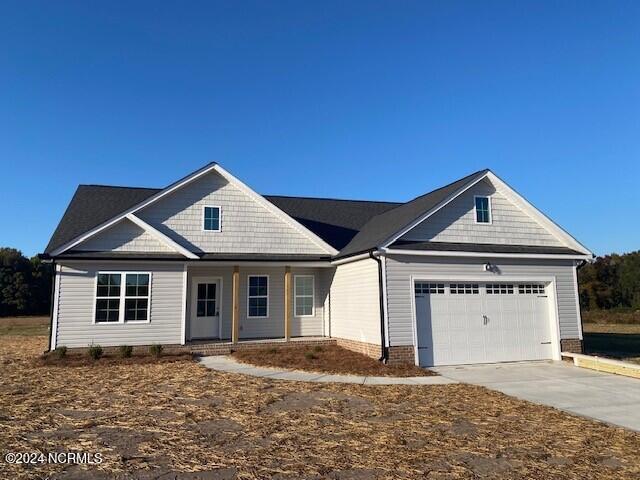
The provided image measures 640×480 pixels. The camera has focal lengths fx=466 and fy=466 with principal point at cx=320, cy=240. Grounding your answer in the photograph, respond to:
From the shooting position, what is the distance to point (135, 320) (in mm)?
14312

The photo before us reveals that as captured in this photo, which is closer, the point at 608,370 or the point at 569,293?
the point at 608,370

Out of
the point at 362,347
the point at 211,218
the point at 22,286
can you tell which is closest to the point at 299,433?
the point at 362,347

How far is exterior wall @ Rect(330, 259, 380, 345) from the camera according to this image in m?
13.2

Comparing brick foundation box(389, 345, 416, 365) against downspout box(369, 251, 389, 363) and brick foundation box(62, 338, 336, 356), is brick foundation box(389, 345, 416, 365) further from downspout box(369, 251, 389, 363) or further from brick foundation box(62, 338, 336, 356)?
brick foundation box(62, 338, 336, 356)

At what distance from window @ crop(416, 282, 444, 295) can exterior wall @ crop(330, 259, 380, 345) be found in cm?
122

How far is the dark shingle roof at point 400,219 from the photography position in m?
13.8

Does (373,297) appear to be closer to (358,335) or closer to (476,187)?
(358,335)

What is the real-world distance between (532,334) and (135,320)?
39.5ft

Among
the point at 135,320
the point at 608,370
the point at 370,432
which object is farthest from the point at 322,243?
the point at 370,432

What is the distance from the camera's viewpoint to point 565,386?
10227mm

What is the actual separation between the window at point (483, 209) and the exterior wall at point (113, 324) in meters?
9.53

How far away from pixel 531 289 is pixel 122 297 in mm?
12550

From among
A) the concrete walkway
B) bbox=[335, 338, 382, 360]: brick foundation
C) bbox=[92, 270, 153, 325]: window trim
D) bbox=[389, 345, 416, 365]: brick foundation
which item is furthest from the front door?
bbox=[389, 345, 416, 365]: brick foundation

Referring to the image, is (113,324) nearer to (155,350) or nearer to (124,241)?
(155,350)
